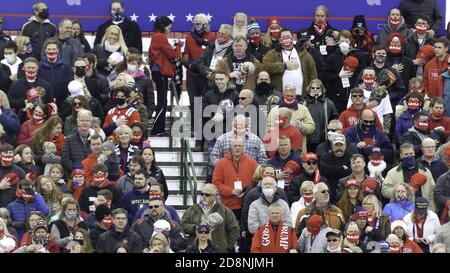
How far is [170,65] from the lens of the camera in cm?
3156

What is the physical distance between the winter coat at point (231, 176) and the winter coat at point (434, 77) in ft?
12.2

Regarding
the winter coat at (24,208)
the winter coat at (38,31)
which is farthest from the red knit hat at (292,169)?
the winter coat at (38,31)

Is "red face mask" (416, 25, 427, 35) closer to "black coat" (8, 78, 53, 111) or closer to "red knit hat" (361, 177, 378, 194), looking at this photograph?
"red knit hat" (361, 177, 378, 194)

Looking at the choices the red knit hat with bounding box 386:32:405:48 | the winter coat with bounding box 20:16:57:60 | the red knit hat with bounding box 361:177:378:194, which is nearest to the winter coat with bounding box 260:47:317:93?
the red knit hat with bounding box 386:32:405:48

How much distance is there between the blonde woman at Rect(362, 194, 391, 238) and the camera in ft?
89.5

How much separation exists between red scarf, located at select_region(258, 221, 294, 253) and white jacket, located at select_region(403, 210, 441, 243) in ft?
5.72

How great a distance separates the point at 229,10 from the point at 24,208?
7482mm

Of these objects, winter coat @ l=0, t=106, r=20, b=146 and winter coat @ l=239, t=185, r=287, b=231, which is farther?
winter coat @ l=0, t=106, r=20, b=146

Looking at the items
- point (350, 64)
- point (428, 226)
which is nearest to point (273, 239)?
point (428, 226)

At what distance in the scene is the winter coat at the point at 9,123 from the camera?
29.3 m

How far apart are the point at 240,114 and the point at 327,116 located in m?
1.51

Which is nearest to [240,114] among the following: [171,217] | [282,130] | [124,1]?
[282,130]

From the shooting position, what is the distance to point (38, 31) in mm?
32000

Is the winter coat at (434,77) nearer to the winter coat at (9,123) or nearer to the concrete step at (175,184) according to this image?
the concrete step at (175,184)
